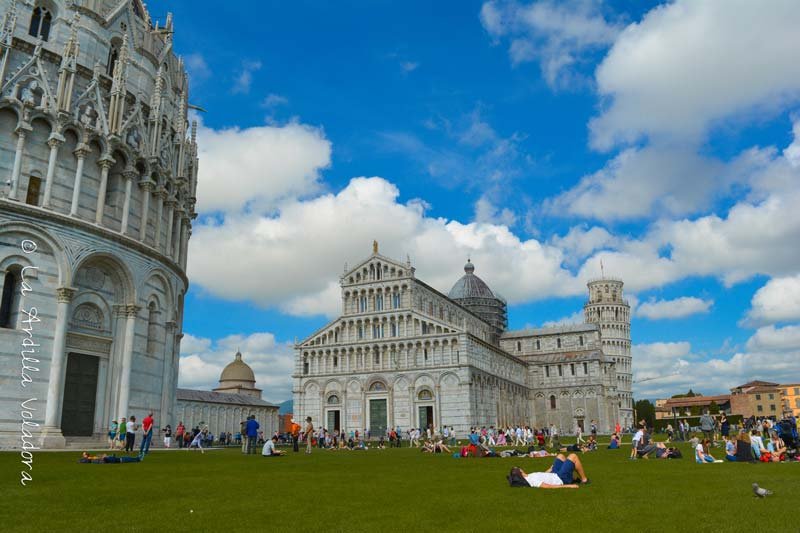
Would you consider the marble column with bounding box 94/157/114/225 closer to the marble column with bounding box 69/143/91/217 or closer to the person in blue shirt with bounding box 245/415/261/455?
the marble column with bounding box 69/143/91/217

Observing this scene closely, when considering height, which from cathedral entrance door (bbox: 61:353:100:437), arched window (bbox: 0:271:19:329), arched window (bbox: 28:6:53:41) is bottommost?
cathedral entrance door (bbox: 61:353:100:437)

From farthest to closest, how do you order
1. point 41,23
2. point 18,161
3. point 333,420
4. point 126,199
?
1. point 333,420
2. point 126,199
3. point 41,23
4. point 18,161

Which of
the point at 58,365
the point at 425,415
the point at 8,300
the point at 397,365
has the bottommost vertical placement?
the point at 425,415

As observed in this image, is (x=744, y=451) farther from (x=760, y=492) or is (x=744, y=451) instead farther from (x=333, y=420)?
(x=333, y=420)

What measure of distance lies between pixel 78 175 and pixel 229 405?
50.6 meters

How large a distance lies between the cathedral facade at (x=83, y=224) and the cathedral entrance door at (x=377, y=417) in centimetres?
3562

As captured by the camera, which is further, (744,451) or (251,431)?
(251,431)

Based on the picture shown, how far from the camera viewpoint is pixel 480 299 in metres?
89.3

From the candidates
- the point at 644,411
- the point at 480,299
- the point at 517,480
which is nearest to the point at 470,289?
the point at 480,299

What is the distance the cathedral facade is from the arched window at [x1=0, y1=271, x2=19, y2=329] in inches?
1.6

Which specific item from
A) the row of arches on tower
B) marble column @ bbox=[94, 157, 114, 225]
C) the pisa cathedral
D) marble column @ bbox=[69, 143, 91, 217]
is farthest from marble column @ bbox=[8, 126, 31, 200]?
the row of arches on tower

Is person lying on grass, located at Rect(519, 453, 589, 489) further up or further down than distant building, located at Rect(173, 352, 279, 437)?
further down

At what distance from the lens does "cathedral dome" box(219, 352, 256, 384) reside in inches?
3225

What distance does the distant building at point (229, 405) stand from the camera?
63.8 meters
